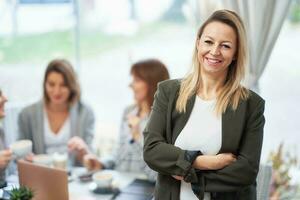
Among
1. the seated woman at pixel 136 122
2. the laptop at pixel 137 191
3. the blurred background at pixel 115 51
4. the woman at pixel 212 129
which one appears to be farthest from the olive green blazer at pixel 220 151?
the blurred background at pixel 115 51

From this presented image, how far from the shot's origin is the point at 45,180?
66.1 inches

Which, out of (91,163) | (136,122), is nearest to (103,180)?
(91,163)

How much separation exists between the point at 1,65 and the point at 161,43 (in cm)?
136

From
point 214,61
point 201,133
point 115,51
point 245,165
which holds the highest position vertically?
point 115,51

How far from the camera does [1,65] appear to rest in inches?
131

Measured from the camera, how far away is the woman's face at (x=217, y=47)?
1.52 m

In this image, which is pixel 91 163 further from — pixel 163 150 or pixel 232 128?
pixel 232 128

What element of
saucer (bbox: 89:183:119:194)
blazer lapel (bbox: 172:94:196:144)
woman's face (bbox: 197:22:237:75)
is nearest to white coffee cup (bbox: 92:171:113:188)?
saucer (bbox: 89:183:119:194)

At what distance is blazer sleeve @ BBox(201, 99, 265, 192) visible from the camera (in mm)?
1498

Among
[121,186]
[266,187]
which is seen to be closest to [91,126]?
[121,186]

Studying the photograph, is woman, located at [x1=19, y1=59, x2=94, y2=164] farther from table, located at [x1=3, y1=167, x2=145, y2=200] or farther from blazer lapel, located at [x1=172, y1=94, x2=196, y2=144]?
blazer lapel, located at [x1=172, y1=94, x2=196, y2=144]

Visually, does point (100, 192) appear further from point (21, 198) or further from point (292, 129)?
point (292, 129)

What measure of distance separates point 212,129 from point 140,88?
0.95 metres

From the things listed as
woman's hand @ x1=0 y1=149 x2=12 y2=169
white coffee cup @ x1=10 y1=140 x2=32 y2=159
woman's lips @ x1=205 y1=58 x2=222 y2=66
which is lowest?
woman's hand @ x1=0 y1=149 x2=12 y2=169
